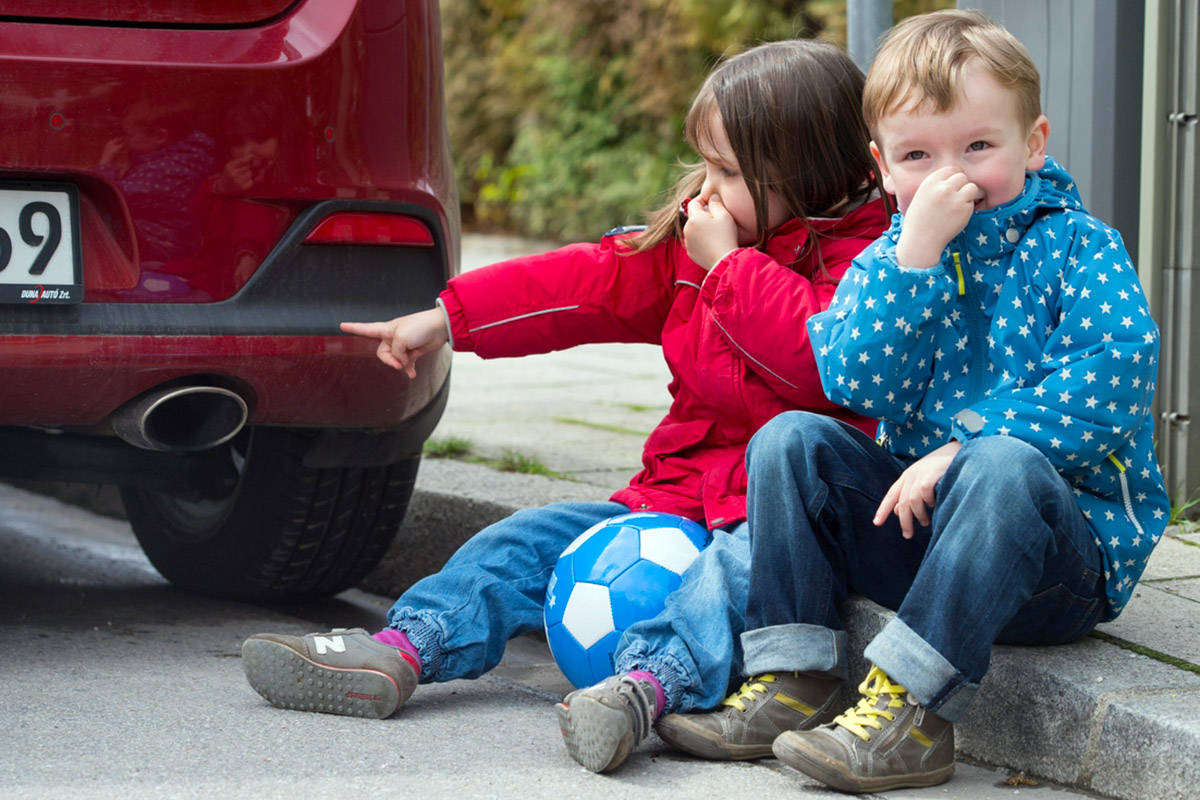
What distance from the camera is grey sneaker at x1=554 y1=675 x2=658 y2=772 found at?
2.03m

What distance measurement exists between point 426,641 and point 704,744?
50 cm

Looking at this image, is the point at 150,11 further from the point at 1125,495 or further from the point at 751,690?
the point at 1125,495

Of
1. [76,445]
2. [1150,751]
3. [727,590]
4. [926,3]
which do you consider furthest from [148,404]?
[926,3]

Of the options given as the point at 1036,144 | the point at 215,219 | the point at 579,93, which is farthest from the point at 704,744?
the point at 579,93

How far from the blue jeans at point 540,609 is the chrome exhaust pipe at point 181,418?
1.37 ft

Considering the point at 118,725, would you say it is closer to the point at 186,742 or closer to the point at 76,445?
the point at 186,742

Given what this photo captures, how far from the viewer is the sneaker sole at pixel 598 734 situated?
2027 mm

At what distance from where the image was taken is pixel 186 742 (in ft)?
7.05

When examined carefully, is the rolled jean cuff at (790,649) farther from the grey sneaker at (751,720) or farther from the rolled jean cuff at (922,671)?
the rolled jean cuff at (922,671)

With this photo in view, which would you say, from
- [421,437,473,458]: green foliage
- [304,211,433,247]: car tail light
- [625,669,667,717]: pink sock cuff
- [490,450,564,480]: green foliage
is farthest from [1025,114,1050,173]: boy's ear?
[421,437,473,458]: green foliage

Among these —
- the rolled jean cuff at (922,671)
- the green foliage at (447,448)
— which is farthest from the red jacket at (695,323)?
the green foliage at (447,448)

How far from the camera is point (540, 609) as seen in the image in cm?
249

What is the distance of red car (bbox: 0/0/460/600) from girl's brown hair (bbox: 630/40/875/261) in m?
0.48

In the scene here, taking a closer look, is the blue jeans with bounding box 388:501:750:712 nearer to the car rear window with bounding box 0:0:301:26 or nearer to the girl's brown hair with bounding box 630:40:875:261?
the girl's brown hair with bounding box 630:40:875:261
